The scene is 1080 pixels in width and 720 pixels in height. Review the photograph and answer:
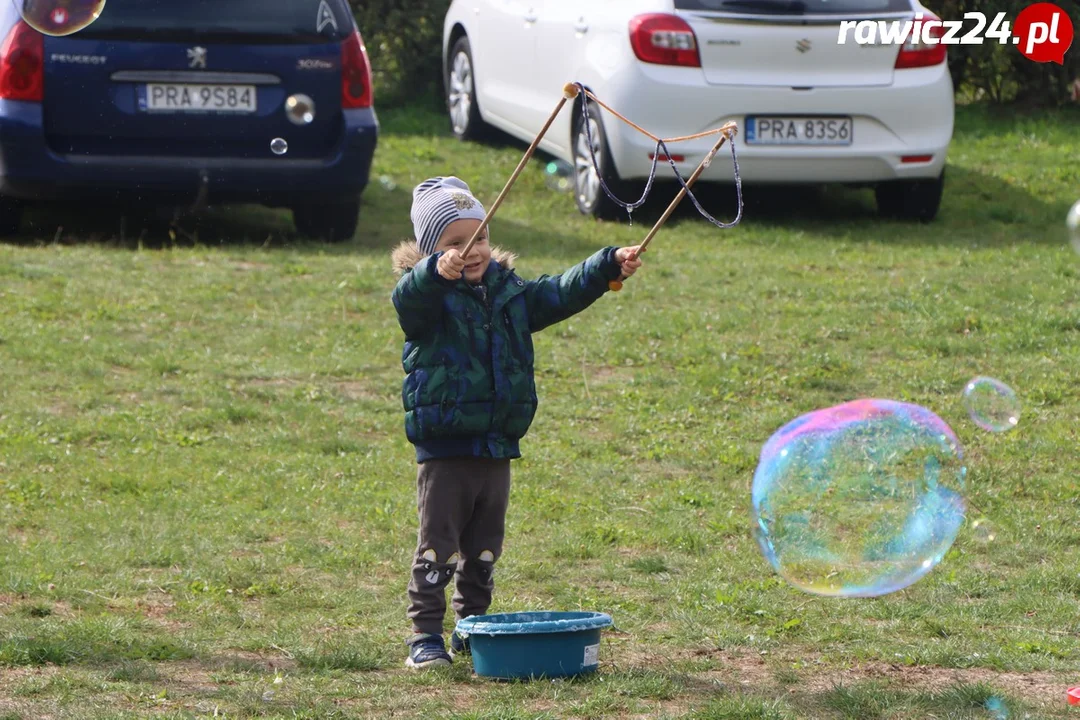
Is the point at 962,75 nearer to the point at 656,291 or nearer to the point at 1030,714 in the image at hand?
the point at 656,291

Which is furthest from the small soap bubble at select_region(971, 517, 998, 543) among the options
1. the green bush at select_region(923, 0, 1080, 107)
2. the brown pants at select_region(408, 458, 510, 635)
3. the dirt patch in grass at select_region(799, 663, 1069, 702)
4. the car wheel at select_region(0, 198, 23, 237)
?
the green bush at select_region(923, 0, 1080, 107)

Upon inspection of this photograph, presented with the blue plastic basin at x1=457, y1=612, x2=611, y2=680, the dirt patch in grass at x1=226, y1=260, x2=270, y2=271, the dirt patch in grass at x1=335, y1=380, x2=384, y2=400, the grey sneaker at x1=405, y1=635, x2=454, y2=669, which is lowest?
the dirt patch in grass at x1=335, y1=380, x2=384, y2=400

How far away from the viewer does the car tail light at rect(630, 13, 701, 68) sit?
1003 centimetres

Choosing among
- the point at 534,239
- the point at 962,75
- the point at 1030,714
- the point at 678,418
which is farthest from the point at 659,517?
the point at 962,75

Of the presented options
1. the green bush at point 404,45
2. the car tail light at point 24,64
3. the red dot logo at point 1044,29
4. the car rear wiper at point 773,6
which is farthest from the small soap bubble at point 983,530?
the green bush at point 404,45

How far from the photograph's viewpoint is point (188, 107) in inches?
368

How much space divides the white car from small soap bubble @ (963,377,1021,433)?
3.36 meters

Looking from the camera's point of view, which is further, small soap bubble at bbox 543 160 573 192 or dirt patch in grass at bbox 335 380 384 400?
small soap bubble at bbox 543 160 573 192

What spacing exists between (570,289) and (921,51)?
6.42 meters

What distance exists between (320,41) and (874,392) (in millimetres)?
3941

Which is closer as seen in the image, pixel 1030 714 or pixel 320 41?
pixel 1030 714

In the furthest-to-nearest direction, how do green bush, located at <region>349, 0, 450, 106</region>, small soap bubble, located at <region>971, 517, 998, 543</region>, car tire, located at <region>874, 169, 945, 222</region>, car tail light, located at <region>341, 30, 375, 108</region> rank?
green bush, located at <region>349, 0, 450, 106</region>
car tire, located at <region>874, 169, 945, 222</region>
car tail light, located at <region>341, 30, 375, 108</region>
small soap bubble, located at <region>971, 517, 998, 543</region>

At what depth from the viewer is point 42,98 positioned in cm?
912

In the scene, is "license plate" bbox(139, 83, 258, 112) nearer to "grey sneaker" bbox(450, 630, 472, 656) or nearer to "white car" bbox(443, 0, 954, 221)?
"white car" bbox(443, 0, 954, 221)
